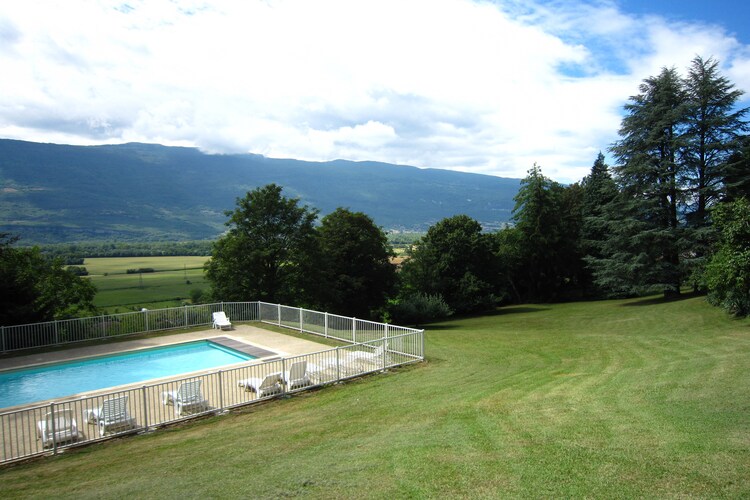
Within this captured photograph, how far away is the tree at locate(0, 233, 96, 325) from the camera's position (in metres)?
19.3

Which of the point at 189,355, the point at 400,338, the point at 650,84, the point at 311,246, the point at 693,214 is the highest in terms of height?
the point at 650,84

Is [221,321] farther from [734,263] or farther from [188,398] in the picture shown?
[734,263]

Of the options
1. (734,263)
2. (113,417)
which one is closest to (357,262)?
(734,263)

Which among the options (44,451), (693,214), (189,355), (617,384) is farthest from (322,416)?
(693,214)

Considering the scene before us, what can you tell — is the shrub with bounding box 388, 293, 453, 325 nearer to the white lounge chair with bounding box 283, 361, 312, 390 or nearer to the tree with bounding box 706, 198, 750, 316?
the tree with bounding box 706, 198, 750, 316

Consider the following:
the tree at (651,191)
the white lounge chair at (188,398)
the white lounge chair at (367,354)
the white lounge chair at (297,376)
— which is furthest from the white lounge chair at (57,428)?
the tree at (651,191)

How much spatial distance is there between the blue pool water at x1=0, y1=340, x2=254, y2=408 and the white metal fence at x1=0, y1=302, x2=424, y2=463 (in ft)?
8.63

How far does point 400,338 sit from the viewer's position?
15.3 metres

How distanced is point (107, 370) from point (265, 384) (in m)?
8.22

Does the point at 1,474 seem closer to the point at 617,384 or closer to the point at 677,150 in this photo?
the point at 617,384

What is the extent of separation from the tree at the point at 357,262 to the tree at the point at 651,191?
16.7 metres

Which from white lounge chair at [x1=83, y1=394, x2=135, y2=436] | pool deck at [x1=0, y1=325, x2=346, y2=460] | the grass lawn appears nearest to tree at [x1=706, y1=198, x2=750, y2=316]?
the grass lawn

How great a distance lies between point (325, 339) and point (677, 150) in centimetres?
2732

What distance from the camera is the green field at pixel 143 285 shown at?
165 ft
